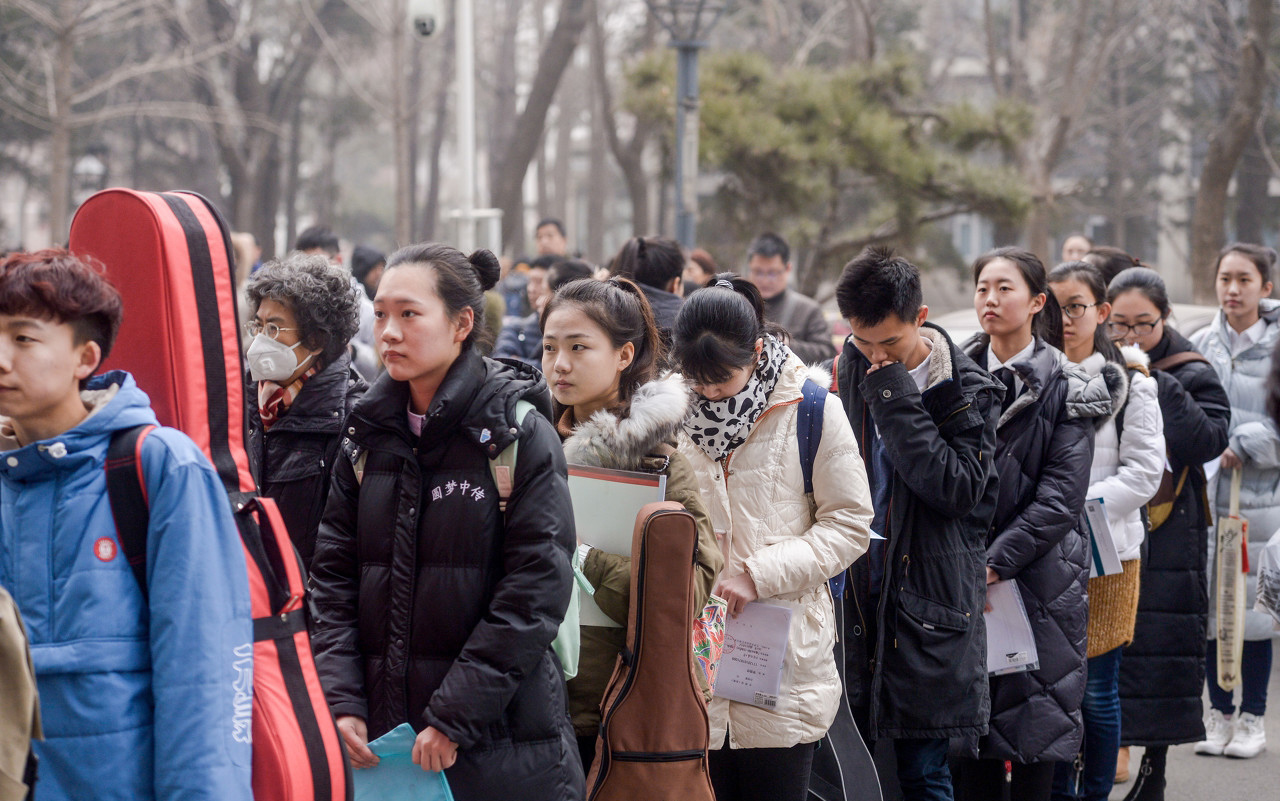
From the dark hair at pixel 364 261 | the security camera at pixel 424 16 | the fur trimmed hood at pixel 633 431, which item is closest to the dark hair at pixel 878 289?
the fur trimmed hood at pixel 633 431

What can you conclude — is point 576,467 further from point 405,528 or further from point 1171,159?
point 1171,159

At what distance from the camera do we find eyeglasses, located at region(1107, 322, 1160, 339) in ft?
16.9

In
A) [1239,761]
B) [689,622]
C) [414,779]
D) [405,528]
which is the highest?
[405,528]

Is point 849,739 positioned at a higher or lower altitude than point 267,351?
lower

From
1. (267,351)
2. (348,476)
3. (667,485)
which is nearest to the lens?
(348,476)

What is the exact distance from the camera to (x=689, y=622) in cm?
283

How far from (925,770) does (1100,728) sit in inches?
41.4

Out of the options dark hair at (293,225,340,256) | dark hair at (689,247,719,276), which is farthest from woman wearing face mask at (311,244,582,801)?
dark hair at (689,247,719,276)

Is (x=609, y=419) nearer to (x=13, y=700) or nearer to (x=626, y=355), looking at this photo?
(x=626, y=355)

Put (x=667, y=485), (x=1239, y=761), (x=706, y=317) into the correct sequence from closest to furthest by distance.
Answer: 1. (x=667, y=485)
2. (x=706, y=317)
3. (x=1239, y=761)

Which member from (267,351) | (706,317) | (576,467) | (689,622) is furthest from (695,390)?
(267,351)

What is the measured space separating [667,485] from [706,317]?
48 centimetres

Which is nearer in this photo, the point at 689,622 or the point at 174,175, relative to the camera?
the point at 689,622

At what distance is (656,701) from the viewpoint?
2.82 meters
